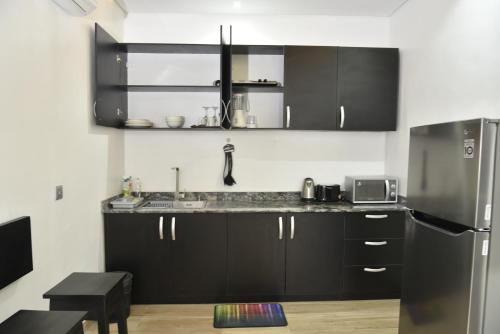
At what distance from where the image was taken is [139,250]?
2908 mm

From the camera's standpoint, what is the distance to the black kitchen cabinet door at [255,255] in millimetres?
2959

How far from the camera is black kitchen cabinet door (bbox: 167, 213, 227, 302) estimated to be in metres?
2.93

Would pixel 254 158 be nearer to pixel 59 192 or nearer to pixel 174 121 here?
pixel 174 121

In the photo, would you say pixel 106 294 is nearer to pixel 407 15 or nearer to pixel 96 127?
pixel 96 127

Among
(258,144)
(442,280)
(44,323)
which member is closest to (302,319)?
(442,280)

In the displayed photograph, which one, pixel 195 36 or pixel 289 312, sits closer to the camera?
pixel 289 312

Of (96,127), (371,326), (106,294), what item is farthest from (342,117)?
(106,294)

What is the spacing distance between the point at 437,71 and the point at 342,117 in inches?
33.9

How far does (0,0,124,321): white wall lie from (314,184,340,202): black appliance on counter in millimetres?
2043

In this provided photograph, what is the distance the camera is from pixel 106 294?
5.49ft

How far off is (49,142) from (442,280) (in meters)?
2.43

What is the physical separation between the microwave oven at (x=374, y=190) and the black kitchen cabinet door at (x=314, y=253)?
1.15 ft

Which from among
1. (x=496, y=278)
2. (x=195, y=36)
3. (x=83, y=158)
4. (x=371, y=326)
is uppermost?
(x=195, y=36)

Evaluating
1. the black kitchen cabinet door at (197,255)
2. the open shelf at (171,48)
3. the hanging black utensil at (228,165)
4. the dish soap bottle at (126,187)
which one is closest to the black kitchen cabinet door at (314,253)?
the black kitchen cabinet door at (197,255)
